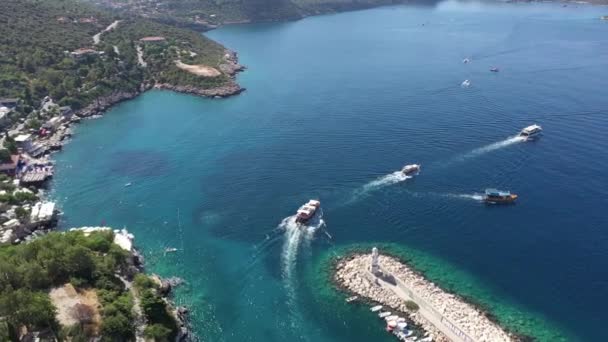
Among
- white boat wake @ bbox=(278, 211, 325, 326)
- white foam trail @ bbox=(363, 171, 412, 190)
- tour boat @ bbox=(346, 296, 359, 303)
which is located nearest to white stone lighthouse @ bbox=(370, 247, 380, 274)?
tour boat @ bbox=(346, 296, 359, 303)

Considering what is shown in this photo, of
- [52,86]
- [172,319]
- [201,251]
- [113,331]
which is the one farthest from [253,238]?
[52,86]

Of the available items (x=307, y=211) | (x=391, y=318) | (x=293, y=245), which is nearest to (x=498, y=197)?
(x=307, y=211)

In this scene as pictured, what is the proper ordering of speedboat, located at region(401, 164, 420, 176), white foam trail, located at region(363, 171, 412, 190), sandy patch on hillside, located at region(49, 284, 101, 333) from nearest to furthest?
sandy patch on hillside, located at region(49, 284, 101, 333)
white foam trail, located at region(363, 171, 412, 190)
speedboat, located at region(401, 164, 420, 176)

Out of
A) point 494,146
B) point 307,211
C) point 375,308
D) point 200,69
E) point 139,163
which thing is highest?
point 494,146

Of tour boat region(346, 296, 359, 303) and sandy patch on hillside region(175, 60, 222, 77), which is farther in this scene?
sandy patch on hillside region(175, 60, 222, 77)

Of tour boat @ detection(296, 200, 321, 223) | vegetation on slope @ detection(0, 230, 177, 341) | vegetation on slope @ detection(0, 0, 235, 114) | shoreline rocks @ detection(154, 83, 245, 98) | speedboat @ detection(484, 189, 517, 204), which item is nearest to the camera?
vegetation on slope @ detection(0, 230, 177, 341)

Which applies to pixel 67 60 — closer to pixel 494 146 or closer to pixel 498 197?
pixel 494 146

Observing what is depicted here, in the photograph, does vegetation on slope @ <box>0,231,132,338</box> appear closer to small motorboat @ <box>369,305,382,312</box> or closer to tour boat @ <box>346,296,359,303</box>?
tour boat @ <box>346,296,359,303</box>
